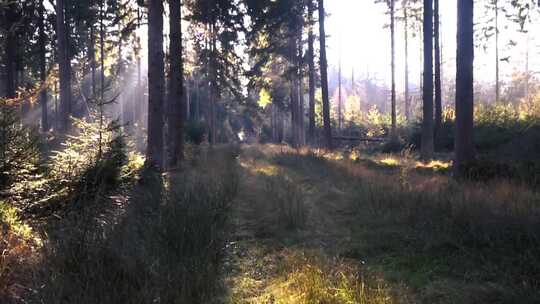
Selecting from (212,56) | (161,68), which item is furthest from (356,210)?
(212,56)

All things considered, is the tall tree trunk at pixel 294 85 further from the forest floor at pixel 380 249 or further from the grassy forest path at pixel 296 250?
the forest floor at pixel 380 249

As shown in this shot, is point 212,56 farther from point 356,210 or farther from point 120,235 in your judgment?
point 120,235

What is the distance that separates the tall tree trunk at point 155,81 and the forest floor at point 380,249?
3530 millimetres

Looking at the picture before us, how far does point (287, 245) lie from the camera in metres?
5.66

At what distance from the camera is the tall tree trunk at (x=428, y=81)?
50.6 feet

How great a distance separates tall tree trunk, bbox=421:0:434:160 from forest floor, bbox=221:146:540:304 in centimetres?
789

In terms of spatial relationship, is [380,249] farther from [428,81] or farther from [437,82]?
[437,82]

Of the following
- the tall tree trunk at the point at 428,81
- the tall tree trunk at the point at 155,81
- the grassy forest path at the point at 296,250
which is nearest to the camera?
the grassy forest path at the point at 296,250

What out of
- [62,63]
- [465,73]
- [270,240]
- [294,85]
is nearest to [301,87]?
[294,85]

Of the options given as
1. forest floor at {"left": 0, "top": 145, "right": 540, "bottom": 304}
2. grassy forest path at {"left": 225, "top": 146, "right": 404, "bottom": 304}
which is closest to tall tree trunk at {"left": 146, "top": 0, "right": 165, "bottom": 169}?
grassy forest path at {"left": 225, "top": 146, "right": 404, "bottom": 304}

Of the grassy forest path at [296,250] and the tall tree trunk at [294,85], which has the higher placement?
the tall tree trunk at [294,85]

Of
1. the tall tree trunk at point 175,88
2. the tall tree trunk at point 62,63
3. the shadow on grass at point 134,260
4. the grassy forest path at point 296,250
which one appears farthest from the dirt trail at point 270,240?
the tall tree trunk at point 62,63

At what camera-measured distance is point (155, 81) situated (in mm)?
11156

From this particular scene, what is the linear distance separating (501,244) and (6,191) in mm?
5637
